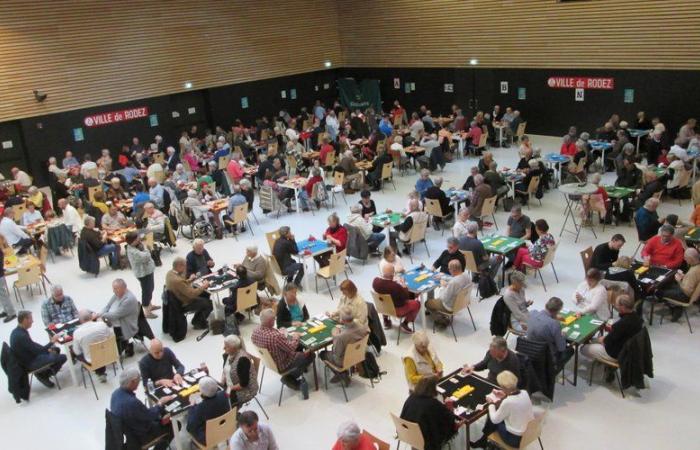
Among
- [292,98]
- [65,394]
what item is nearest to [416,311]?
[65,394]

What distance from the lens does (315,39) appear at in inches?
1104

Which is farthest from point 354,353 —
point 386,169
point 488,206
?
point 386,169

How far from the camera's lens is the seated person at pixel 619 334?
7.66 m

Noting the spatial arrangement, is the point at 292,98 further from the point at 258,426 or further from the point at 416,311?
the point at 258,426

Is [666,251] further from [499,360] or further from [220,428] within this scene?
[220,428]

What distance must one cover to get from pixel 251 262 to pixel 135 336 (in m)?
2.27

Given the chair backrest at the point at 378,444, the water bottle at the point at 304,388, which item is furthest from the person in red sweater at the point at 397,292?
the chair backrest at the point at 378,444

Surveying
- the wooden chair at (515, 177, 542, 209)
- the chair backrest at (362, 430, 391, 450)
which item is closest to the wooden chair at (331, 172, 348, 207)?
the wooden chair at (515, 177, 542, 209)

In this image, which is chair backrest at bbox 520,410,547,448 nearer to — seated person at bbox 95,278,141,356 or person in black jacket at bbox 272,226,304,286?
person in black jacket at bbox 272,226,304,286

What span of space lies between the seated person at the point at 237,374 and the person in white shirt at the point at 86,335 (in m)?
2.26

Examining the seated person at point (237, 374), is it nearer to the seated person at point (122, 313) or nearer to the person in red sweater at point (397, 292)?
the person in red sweater at point (397, 292)

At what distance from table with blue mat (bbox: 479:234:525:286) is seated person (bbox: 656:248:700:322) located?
8.07ft

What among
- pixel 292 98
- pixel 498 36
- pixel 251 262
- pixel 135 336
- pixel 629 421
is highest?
pixel 498 36

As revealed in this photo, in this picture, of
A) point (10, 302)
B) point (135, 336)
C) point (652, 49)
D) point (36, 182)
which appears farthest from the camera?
point (36, 182)
